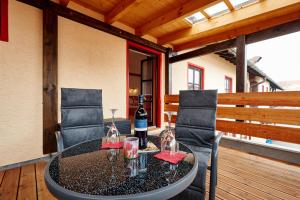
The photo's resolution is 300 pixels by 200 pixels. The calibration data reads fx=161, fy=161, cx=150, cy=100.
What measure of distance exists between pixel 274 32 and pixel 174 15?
70.6 inches

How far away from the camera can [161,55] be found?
4559 millimetres

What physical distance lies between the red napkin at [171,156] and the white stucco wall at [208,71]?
164 inches

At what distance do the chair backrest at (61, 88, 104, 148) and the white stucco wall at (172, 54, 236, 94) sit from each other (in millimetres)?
3664

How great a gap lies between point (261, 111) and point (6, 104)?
391 centimetres

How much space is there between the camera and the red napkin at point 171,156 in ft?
2.73

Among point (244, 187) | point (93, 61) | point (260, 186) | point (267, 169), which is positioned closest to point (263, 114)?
point (267, 169)

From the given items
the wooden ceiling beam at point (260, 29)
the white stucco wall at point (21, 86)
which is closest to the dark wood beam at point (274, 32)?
the wooden ceiling beam at point (260, 29)

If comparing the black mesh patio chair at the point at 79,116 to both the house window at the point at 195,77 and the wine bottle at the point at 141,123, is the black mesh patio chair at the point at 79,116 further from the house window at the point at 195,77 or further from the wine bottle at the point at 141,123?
the house window at the point at 195,77

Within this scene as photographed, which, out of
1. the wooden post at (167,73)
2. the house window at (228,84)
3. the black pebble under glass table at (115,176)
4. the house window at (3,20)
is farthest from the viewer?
the house window at (228,84)

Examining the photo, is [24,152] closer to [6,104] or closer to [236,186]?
[6,104]

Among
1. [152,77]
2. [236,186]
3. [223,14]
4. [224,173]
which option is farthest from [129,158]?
[152,77]

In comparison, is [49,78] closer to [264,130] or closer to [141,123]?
[141,123]

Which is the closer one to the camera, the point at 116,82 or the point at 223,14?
the point at 223,14

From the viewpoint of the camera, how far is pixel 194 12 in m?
2.70
